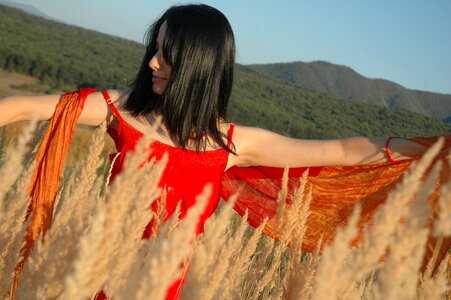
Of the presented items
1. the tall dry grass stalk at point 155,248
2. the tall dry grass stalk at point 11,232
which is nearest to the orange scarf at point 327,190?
the tall dry grass stalk at point 11,232

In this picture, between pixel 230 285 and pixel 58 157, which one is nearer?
pixel 230 285

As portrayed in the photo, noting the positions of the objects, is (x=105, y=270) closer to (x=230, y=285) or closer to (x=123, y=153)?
(x=230, y=285)

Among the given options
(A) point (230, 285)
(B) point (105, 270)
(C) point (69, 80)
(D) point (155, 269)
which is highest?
(D) point (155, 269)

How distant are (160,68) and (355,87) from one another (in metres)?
148

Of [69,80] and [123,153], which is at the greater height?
[123,153]

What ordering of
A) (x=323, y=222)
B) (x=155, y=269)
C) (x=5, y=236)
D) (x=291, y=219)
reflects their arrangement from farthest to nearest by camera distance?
1. (x=323, y=222)
2. (x=291, y=219)
3. (x=5, y=236)
4. (x=155, y=269)

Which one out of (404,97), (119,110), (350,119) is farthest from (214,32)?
(404,97)

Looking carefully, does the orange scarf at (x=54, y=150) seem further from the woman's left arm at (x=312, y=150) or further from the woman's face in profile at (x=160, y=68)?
the woman's left arm at (x=312, y=150)

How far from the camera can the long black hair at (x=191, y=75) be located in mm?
2371

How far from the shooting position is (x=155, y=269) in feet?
1.69

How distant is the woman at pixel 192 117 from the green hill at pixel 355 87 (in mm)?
139382

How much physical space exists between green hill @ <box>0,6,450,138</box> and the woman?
4064 centimetres

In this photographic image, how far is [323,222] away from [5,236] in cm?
185

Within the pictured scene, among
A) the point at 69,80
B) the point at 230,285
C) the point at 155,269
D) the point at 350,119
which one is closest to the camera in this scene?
the point at 155,269
